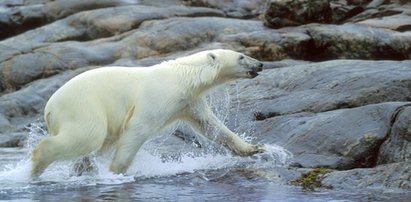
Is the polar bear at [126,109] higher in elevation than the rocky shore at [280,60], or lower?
higher

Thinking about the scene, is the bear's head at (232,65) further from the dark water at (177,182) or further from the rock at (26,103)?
the rock at (26,103)

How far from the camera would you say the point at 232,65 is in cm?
1161

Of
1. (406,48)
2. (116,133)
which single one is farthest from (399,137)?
(406,48)

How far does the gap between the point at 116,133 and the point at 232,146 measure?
5.46ft

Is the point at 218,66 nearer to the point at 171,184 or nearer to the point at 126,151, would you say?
the point at 126,151

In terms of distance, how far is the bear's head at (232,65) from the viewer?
38.0 feet

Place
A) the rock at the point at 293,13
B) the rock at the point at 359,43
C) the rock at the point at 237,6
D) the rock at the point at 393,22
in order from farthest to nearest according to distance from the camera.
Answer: the rock at the point at 237,6 < the rock at the point at 293,13 < the rock at the point at 393,22 < the rock at the point at 359,43

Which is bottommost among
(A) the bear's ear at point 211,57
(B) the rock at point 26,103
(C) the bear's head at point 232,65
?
(B) the rock at point 26,103

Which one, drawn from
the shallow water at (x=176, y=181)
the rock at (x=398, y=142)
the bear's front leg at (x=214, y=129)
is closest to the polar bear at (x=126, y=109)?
the bear's front leg at (x=214, y=129)

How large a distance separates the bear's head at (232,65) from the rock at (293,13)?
9.88 meters

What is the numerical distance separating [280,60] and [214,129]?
8.15m

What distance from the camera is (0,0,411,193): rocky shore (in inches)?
431

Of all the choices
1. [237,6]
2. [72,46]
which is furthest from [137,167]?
[237,6]

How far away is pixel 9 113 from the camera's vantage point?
18609 mm
